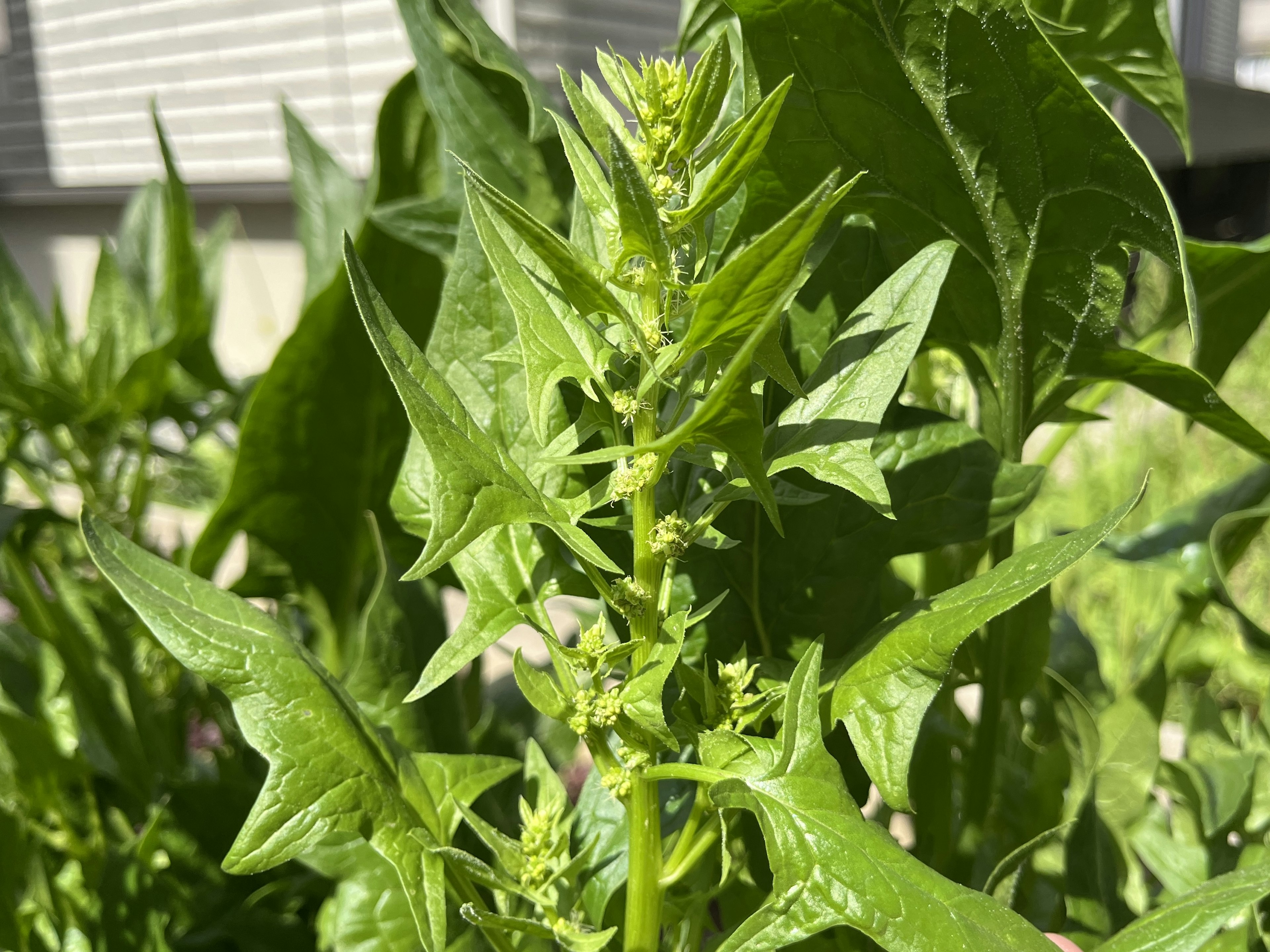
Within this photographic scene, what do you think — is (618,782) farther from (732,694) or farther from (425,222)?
(425,222)

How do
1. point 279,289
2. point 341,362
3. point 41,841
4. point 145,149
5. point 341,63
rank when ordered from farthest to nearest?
point 145,149 → point 279,289 → point 341,63 → point 41,841 → point 341,362

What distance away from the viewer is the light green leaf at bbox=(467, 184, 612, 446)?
33 centimetres

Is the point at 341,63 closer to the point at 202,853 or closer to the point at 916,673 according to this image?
the point at 202,853

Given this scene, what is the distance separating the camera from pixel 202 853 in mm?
708

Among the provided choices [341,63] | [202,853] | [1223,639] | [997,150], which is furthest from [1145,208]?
[341,63]

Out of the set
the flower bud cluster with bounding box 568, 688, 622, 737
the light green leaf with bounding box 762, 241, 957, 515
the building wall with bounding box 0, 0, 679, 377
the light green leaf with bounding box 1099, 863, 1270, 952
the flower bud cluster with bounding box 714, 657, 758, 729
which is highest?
the light green leaf with bounding box 762, 241, 957, 515

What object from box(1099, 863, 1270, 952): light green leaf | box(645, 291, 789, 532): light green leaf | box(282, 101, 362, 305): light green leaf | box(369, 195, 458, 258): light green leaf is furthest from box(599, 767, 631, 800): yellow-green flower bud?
box(282, 101, 362, 305): light green leaf

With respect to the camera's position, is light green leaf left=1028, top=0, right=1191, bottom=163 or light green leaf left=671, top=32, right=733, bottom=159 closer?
light green leaf left=671, top=32, right=733, bottom=159

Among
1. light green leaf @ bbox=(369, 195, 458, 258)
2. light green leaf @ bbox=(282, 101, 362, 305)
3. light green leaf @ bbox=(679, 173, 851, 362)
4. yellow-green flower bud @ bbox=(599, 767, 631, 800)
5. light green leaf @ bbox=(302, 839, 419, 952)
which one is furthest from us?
light green leaf @ bbox=(282, 101, 362, 305)

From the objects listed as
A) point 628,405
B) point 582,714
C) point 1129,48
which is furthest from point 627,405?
point 1129,48

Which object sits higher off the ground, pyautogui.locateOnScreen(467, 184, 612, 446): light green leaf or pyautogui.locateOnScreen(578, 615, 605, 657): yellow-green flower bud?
pyautogui.locateOnScreen(467, 184, 612, 446): light green leaf

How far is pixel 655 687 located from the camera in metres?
0.33

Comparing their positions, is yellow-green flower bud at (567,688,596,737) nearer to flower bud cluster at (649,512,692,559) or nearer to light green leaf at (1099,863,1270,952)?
flower bud cluster at (649,512,692,559)

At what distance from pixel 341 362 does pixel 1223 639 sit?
1.20 m
